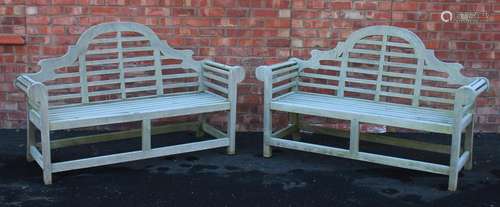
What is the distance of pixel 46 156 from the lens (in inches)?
178

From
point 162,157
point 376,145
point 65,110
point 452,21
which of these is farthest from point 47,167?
point 452,21

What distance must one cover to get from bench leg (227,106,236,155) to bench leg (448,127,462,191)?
1.67 metres

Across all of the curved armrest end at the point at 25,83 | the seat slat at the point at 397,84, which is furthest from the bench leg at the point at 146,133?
the seat slat at the point at 397,84

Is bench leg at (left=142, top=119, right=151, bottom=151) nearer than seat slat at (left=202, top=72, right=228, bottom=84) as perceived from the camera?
Yes

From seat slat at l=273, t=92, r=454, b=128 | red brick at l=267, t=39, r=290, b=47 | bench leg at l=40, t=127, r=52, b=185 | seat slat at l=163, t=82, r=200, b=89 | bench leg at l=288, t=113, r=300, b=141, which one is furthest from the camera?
red brick at l=267, t=39, r=290, b=47

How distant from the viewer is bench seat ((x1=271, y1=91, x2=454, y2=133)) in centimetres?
462

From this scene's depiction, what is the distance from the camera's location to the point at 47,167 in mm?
4535

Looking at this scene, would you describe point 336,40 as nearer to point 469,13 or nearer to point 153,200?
point 469,13

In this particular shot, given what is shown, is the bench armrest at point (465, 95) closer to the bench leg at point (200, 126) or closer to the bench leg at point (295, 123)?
the bench leg at point (295, 123)

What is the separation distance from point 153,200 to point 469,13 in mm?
3322

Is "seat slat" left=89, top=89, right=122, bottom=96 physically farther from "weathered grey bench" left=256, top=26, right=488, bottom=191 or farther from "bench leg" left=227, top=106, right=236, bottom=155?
"weathered grey bench" left=256, top=26, right=488, bottom=191

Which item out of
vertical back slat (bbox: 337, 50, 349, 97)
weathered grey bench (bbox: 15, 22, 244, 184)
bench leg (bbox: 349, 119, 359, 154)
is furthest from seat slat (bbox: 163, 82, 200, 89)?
bench leg (bbox: 349, 119, 359, 154)

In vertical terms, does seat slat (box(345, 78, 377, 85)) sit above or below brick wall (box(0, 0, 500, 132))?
below

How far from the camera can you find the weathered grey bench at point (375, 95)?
182 inches
